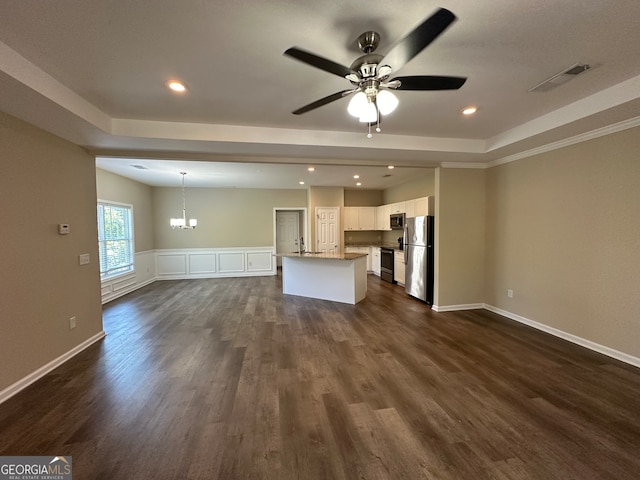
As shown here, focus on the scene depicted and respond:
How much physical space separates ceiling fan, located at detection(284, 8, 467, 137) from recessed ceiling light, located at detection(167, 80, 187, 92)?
1.35m

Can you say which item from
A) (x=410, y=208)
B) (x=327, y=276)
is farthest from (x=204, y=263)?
(x=410, y=208)

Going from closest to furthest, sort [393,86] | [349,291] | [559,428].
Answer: [393,86] → [559,428] → [349,291]

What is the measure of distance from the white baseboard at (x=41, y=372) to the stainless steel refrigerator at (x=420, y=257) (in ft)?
17.7

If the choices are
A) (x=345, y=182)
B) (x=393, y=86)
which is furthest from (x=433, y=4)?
(x=345, y=182)

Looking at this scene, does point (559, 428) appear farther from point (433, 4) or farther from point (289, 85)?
point (289, 85)

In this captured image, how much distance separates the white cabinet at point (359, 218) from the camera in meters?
8.11

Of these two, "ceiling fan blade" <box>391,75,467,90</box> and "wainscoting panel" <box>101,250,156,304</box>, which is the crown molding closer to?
"ceiling fan blade" <box>391,75,467,90</box>

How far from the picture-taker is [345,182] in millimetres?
7254

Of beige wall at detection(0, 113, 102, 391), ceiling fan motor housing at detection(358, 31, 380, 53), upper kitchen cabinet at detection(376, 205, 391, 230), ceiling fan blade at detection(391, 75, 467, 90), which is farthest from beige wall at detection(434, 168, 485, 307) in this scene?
beige wall at detection(0, 113, 102, 391)

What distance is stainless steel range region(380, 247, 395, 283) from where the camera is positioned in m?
7.12

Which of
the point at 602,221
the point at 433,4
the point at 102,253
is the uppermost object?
the point at 433,4

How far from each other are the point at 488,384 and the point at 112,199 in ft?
23.9

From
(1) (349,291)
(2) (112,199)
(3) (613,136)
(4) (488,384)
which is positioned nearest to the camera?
(4) (488,384)

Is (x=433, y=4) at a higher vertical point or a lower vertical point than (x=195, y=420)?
higher
